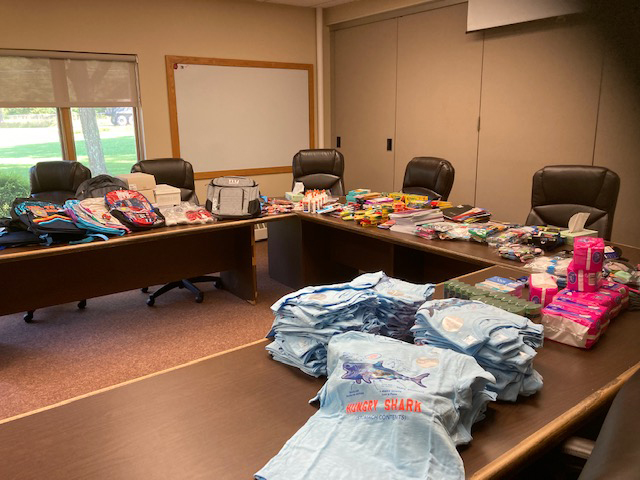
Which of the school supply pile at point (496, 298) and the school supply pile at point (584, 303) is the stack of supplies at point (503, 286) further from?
the school supply pile at point (584, 303)

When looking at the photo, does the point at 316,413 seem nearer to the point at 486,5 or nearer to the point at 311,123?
the point at 486,5

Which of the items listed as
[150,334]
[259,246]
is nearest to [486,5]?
[259,246]

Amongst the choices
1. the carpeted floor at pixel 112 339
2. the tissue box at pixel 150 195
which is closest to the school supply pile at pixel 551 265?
the carpeted floor at pixel 112 339

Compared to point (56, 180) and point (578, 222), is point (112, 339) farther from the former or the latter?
point (578, 222)

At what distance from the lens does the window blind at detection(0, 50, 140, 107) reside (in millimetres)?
4504

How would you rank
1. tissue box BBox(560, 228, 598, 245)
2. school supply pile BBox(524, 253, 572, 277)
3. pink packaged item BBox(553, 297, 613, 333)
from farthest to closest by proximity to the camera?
tissue box BBox(560, 228, 598, 245), school supply pile BBox(524, 253, 572, 277), pink packaged item BBox(553, 297, 613, 333)

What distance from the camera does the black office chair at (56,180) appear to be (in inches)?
155

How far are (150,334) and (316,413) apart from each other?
102 inches

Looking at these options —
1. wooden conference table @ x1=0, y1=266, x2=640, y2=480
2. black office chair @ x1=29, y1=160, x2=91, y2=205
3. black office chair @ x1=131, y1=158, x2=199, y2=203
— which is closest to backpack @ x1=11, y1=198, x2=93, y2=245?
black office chair @ x1=29, y1=160, x2=91, y2=205

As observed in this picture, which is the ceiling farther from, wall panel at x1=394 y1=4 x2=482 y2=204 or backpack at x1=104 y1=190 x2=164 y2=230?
backpack at x1=104 y1=190 x2=164 y2=230

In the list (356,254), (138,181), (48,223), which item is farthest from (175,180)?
(356,254)

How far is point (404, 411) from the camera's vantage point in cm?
104

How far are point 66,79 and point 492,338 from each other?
4.82 meters

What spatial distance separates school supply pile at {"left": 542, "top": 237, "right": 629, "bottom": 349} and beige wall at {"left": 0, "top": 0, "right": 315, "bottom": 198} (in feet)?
14.9
